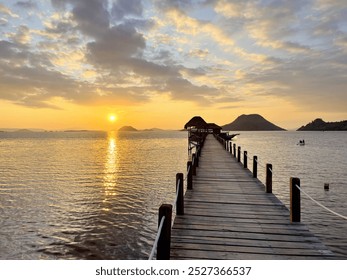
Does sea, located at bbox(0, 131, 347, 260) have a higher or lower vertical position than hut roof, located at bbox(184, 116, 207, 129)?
lower

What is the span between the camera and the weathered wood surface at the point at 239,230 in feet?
18.0

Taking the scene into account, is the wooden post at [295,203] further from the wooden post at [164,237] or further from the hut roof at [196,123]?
the hut roof at [196,123]

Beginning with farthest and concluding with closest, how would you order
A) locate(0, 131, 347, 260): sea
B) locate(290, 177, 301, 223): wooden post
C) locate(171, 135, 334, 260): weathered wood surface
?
locate(0, 131, 347, 260): sea → locate(290, 177, 301, 223): wooden post → locate(171, 135, 334, 260): weathered wood surface

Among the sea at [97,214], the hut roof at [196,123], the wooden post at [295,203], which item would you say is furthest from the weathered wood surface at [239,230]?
the hut roof at [196,123]

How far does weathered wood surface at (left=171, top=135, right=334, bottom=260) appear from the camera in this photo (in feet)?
18.0

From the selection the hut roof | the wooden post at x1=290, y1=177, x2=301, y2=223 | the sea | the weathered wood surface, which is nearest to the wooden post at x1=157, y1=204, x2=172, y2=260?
the weathered wood surface

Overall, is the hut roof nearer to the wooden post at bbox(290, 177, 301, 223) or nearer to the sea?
the sea

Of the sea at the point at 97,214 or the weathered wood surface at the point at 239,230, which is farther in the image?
the sea at the point at 97,214

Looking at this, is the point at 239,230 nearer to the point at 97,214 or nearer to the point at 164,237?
the point at 164,237

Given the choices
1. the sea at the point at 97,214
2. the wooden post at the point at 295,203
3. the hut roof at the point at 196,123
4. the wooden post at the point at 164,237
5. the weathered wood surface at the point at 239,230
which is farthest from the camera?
the hut roof at the point at 196,123

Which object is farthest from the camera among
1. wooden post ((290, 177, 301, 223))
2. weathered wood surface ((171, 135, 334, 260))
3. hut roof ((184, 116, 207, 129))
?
hut roof ((184, 116, 207, 129))

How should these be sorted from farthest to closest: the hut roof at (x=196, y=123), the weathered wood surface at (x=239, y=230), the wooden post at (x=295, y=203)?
the hut roof at (x=196, y=123) < the wooden post at (x=295, y=203) < the weathered wood surface at (x=239, y=230)
